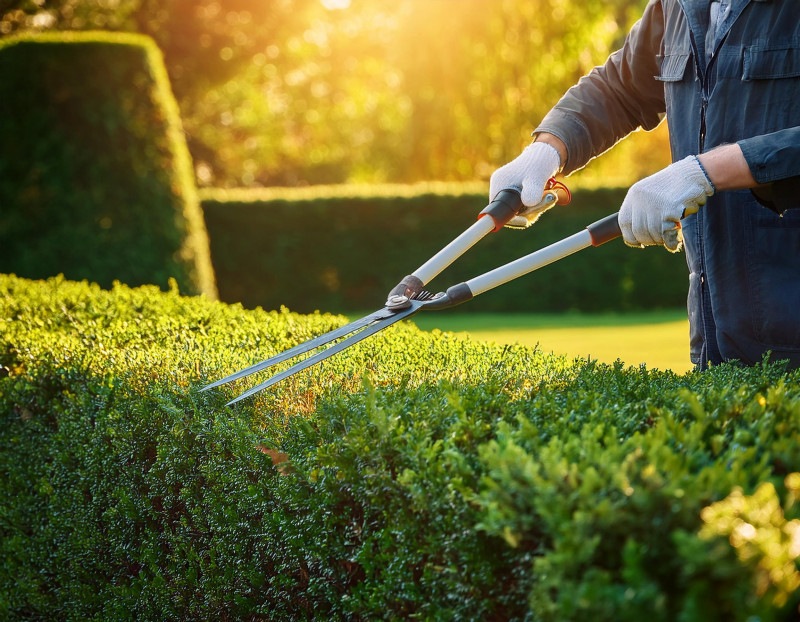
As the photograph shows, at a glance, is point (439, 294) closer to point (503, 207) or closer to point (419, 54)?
point (503, 207)

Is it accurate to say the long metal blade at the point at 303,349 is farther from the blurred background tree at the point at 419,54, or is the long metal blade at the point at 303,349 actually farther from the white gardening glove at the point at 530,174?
the blurred background tree at the point at 419,54

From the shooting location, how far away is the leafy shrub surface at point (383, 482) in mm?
1273

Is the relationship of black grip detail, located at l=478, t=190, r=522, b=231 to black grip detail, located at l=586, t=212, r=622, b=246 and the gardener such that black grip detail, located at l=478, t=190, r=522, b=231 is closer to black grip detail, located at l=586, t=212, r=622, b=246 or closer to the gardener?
black grip detail, located at l=586, t=212, r=622, b=246

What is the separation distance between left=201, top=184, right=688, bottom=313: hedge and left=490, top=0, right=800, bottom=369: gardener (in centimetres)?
1120

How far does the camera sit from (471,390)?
84.7 inches

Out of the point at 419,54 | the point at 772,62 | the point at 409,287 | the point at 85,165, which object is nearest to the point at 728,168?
the point at 772,62

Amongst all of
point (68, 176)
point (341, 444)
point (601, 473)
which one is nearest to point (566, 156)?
point (341, 444)

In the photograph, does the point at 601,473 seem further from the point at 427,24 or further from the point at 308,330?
the point at 427,24

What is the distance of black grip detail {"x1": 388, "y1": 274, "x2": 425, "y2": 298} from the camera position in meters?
2.78

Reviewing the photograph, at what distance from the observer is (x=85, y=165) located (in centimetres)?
974

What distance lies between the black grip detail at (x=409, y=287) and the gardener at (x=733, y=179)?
0.73m

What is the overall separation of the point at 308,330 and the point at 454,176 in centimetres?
2047

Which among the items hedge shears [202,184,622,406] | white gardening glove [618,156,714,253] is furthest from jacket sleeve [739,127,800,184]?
hedge shears [202,184,622,406]

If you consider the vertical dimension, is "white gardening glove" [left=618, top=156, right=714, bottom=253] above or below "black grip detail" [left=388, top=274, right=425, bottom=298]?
above
